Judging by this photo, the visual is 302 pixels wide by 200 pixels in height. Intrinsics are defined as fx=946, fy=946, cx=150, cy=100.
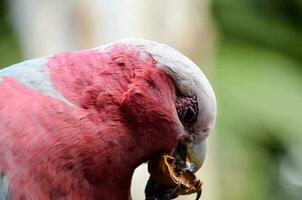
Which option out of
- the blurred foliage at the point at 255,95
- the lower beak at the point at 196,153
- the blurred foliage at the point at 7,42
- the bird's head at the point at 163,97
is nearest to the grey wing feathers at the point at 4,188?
the bird's head at the point at 163,97

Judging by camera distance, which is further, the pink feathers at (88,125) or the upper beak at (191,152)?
the upper beak at (191,152)

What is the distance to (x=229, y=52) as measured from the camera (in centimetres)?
377

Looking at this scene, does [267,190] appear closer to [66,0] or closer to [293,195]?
[293,195]

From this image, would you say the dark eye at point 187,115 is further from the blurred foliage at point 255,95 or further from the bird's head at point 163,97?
the blurred foliage at point 255,95

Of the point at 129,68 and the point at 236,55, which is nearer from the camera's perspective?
the point at 129,68

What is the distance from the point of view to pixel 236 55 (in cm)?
374

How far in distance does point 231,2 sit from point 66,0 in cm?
124

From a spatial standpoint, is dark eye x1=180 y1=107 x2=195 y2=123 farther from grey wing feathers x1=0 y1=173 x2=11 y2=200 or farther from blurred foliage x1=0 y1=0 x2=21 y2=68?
blurred foliage x1=0 y1=0 x2=21 y2=68

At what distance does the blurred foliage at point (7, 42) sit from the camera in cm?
377

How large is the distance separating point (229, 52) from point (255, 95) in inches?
12.3

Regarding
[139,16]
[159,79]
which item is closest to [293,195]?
[139,16]

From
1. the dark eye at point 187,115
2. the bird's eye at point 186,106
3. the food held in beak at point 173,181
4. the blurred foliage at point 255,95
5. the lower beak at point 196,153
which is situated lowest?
the blurred foliage at point 255,95

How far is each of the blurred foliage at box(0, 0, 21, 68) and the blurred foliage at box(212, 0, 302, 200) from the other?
2.67 ft

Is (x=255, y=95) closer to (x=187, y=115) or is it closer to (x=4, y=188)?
(x=187, y=115)
